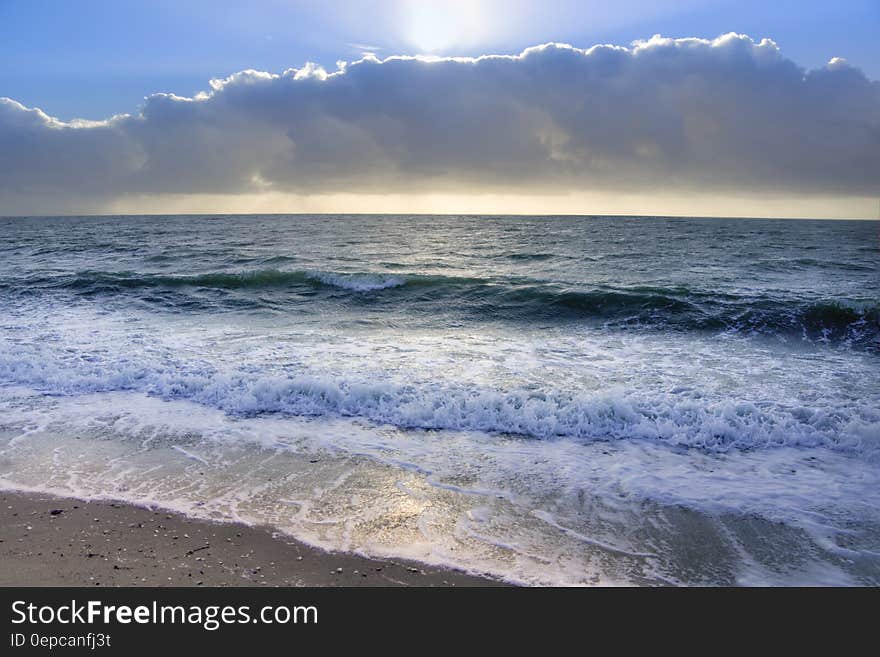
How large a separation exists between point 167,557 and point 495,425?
427 centimetres

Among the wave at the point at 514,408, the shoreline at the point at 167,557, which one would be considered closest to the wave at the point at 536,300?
the wave at the point at 514,408

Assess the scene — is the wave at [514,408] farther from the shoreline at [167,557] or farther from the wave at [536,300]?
the wave at [536,300]

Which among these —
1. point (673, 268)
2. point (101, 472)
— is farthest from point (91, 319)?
point (673, 268)

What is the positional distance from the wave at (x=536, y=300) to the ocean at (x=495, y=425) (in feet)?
0.44

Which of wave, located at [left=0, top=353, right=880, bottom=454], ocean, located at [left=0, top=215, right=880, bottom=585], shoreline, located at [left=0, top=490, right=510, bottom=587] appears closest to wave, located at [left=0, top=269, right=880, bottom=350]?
ocean, located at [left=0, top=215, right=880, bottom=585]

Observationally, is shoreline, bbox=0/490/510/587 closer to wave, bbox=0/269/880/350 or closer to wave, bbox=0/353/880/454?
wave, bbox=0/353/880/454

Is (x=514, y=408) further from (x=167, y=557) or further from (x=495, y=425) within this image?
(x=167, y=557)

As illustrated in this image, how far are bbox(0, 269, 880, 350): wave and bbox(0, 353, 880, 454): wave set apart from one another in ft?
20.8

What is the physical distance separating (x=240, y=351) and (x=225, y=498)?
239 inches

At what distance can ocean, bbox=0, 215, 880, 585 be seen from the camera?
4648 mm

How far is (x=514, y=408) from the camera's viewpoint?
25.1ft

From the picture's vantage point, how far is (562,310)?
52.3ft

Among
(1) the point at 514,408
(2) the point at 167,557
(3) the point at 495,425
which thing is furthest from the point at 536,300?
(2) the point at 167,557
